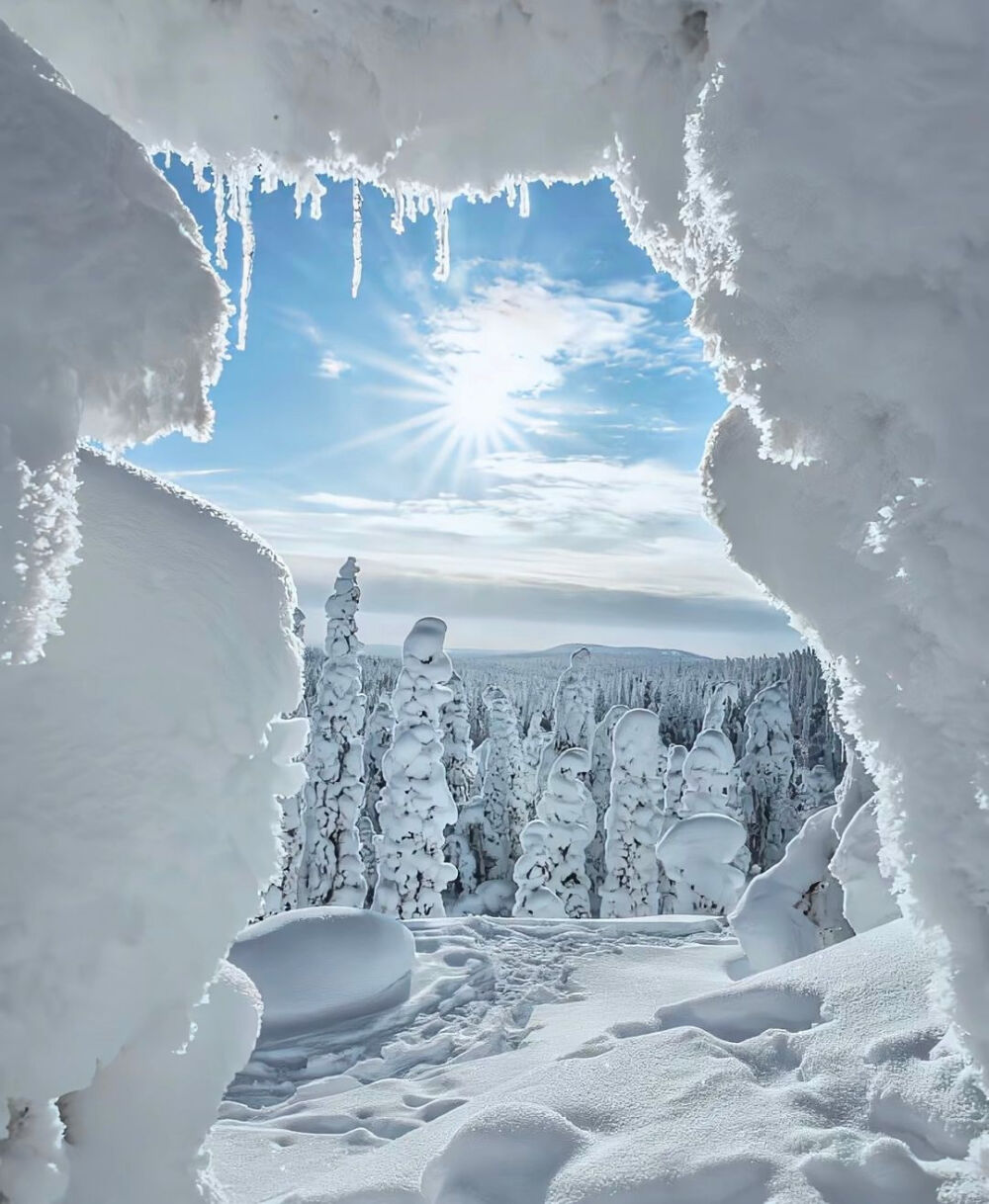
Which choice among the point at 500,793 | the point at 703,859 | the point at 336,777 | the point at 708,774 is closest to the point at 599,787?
the point at 500,793

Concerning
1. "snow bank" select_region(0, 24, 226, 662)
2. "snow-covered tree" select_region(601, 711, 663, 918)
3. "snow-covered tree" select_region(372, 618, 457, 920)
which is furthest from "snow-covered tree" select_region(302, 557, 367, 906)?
"snow bank" select_region(0, 24, 226, 662)

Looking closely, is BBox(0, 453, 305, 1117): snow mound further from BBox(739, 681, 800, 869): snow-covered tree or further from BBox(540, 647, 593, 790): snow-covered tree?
BBox(540, 647, 593, 790): snow-covered tree

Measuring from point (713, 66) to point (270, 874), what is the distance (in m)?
3.04

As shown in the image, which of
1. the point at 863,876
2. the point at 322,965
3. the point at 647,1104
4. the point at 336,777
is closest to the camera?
the point at 647,1104

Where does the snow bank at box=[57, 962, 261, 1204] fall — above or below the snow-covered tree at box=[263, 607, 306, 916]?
above

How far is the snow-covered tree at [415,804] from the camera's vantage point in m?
18.5

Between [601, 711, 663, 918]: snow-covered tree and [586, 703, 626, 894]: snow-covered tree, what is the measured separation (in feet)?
31.3

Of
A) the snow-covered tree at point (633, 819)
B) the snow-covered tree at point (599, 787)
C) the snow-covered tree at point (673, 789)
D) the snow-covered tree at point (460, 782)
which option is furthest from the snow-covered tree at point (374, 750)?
the snow-covered tree at point (633, 819)

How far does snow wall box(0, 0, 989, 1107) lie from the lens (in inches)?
73.0

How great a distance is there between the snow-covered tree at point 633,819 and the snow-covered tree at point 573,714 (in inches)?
441

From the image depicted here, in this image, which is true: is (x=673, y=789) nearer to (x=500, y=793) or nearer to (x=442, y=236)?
(x=500, y=793)

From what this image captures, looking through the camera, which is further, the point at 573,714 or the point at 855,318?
the point at 573,714

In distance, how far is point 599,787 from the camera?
35.3m

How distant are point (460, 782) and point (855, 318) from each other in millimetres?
30644
